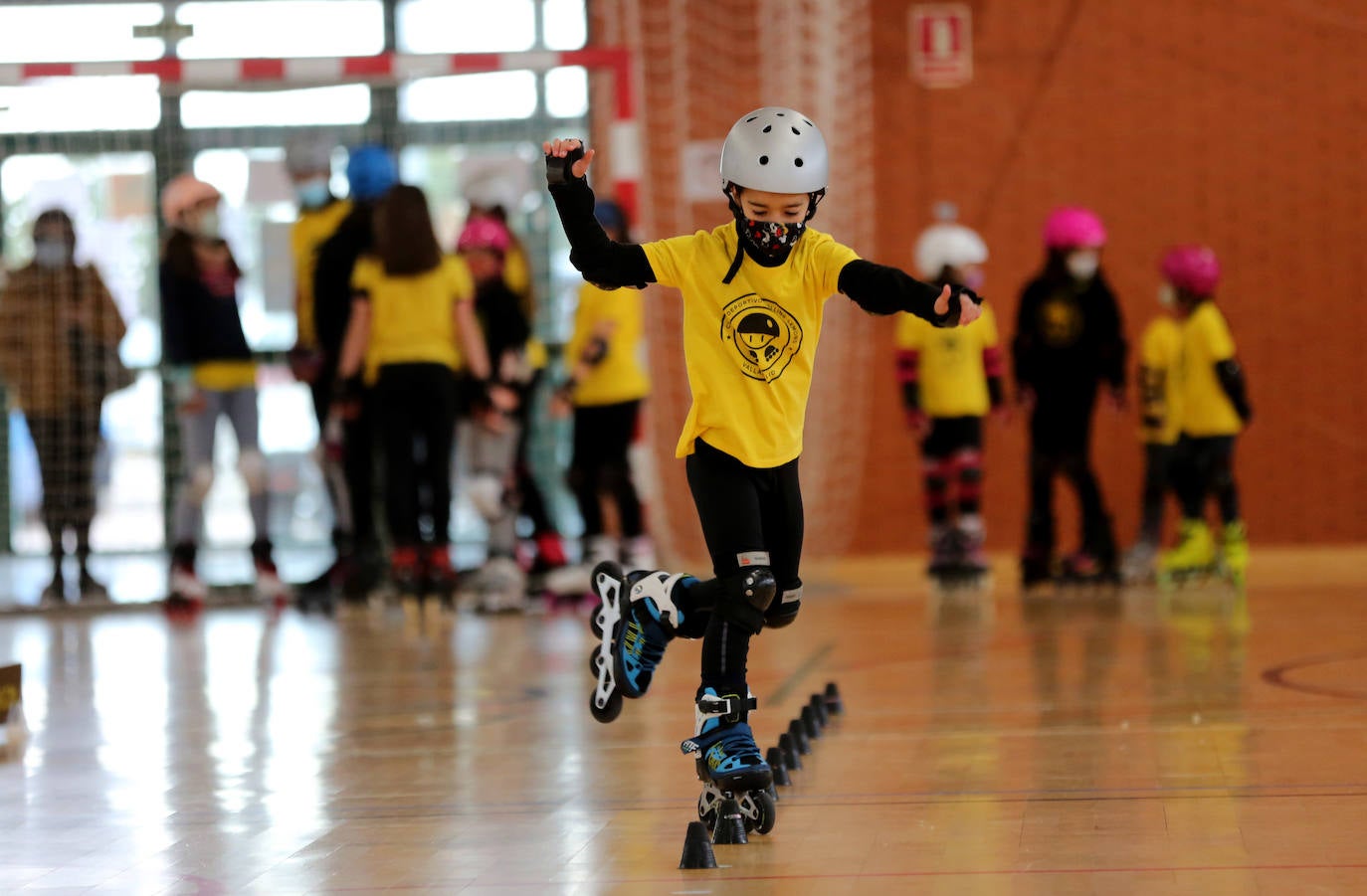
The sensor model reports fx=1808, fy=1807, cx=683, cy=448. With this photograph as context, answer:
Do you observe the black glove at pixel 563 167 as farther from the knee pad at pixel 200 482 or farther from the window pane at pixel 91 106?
the window pane at pixel 91 106

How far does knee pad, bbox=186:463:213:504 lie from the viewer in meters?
7.75

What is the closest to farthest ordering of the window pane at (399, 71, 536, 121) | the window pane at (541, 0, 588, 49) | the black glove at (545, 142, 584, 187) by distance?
the black glove at (545, 142, 584, 187) → the window pane at (399, 71, 536, 121) → the window pane at (541, 0, 588, 49)

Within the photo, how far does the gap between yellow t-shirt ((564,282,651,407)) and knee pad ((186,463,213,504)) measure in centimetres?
163

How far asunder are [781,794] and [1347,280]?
695 centimetres

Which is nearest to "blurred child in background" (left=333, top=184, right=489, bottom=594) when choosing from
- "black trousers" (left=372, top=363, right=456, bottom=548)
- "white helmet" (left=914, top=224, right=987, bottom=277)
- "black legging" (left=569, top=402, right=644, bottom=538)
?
"black trousers" (left=372, top=363, right=456, bottom=548)

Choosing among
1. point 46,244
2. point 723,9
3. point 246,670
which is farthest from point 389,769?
point 723,9

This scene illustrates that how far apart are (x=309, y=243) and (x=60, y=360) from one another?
147 cm

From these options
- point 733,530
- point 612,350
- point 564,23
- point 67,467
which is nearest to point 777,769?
point 733,530

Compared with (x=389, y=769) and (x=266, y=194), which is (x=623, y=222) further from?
(x=389, y=769)

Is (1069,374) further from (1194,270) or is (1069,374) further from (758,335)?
(758,335)

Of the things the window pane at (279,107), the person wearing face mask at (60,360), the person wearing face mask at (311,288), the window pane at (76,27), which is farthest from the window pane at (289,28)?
the person wearing face mask at (311,288)

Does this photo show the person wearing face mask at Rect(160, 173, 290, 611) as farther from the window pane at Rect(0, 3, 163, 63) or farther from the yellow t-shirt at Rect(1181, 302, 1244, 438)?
the yellow t-shirt at Rect(1181, 302, 1244, 438)

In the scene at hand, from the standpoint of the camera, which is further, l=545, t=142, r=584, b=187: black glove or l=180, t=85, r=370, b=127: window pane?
l=180, t=85, r=370, b=127: window pane

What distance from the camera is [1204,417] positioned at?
770cm
